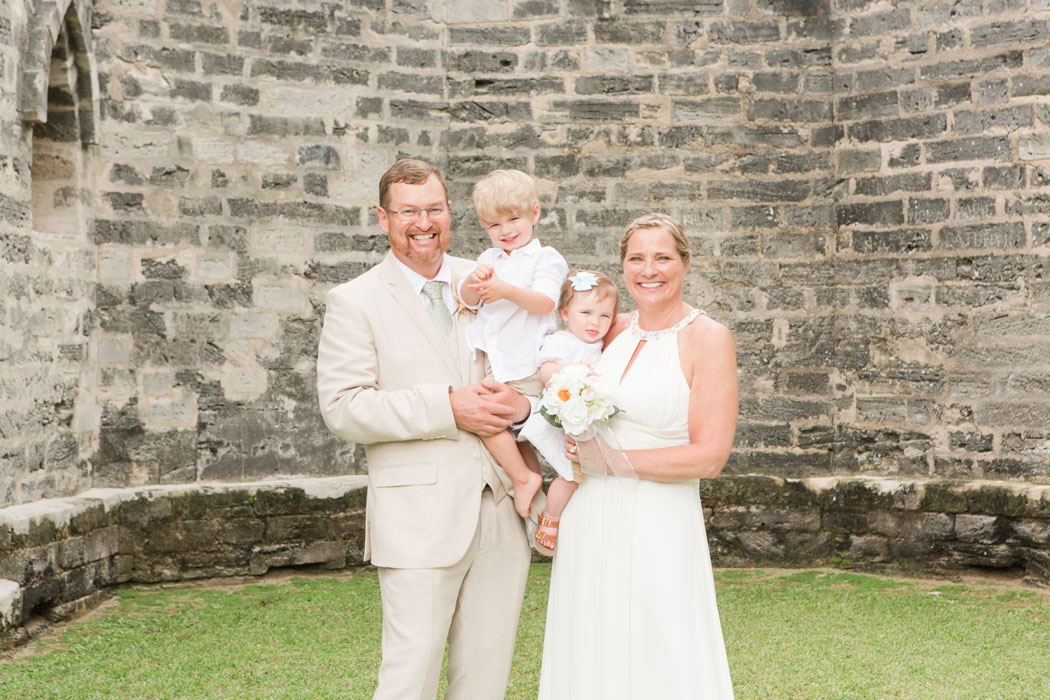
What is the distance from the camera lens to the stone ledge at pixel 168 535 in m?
5.96

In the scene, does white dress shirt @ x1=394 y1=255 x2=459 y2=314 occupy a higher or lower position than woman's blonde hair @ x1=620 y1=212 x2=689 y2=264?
lower

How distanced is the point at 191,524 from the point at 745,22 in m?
5.12

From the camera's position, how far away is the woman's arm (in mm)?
3035

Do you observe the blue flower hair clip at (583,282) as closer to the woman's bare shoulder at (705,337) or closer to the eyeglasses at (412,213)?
the woman's bare shoulder at (705,337)

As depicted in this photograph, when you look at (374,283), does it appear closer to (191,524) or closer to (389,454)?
(389,454)

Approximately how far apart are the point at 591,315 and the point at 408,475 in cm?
76

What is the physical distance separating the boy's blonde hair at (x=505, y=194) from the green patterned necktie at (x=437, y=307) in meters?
0.33

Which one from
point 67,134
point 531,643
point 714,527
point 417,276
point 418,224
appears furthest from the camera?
point 714,527

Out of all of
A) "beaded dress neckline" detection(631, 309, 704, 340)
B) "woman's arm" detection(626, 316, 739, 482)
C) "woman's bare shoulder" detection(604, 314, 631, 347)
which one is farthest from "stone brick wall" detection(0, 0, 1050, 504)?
"woman's arm" detection(626, 316, 739, 482)

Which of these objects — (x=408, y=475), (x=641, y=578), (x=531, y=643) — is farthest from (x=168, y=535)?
(x=641, y=578)

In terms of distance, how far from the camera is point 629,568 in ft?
10.2

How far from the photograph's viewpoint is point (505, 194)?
348 cm

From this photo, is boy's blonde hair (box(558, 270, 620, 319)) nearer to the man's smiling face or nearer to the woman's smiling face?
the woman's smiling face

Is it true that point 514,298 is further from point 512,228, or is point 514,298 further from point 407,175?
point 407,175
